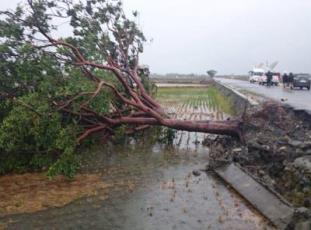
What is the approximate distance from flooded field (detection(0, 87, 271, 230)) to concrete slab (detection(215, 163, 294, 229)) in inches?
7.4

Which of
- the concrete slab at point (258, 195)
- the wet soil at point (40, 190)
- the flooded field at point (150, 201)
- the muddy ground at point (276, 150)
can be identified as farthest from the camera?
the wet soil at point (40, 190)

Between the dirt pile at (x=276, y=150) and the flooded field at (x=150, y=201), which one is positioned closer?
the flooded field at (x=150, y=201)

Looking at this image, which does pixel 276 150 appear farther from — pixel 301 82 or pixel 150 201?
pixel 301 82

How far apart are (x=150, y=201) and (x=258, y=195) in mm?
2402

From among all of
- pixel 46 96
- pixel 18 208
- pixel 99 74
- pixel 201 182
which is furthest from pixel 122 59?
pixel 18 208

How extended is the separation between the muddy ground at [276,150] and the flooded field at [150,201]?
85cm

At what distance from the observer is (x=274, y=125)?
14.1m

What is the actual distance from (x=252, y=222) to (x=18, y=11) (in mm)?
10125

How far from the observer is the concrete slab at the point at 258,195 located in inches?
319

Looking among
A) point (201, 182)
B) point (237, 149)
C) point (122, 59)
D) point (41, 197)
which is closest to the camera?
point (41, 197)

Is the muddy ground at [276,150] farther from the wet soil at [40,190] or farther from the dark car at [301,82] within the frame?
the dark car at [301,82]

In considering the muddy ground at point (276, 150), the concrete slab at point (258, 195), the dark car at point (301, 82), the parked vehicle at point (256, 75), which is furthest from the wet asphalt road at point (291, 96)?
the parked vehicle at point (256, 75)

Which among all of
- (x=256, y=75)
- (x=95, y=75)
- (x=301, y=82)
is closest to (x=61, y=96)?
(x=95, y=75)

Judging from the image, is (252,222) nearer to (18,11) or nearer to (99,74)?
(99,74)
